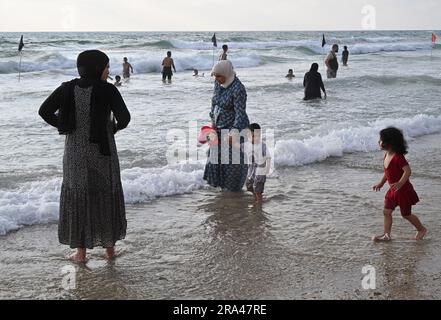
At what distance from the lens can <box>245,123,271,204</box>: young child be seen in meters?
5.90

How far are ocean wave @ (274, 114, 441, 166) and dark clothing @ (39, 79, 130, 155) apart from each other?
4.26m

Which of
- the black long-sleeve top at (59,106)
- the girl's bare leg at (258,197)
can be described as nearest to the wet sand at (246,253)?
the girl's bare leg at (258,197)

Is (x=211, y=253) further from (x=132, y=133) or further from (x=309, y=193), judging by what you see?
(x=132, y=133)

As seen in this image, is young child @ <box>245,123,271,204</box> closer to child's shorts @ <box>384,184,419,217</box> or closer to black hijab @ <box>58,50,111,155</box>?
child's shorts @ <box>384,184,419,217</box>

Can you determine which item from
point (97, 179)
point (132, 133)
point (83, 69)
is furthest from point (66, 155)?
point (132, 133)

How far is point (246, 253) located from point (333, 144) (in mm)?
4505

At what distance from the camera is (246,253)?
4543 mm

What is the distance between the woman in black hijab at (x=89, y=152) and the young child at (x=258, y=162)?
2.07 metres

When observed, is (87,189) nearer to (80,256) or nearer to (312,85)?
(80,256)

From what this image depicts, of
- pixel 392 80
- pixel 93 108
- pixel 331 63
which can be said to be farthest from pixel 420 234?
pixel 392 80

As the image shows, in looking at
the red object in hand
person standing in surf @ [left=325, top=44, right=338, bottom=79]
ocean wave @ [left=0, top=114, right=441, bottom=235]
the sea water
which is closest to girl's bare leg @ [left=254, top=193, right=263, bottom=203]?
the sea water

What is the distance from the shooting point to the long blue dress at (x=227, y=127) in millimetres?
5922

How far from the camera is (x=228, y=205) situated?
6.00 metres

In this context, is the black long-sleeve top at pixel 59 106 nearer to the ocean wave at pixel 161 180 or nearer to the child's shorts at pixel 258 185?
the ocean wave at pixel 161 180
